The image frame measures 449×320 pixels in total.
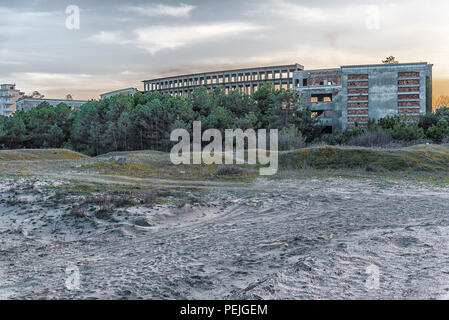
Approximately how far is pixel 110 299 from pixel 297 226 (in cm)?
531

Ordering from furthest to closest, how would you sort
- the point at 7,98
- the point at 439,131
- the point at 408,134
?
the point at 7,98, the point at 439,131, the point at 408,134

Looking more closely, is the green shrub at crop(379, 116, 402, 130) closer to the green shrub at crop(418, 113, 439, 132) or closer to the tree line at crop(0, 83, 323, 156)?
the green shrub at crop(418, 113, 439, 132)

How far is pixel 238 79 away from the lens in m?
99.9

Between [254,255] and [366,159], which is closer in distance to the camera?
[254,255]

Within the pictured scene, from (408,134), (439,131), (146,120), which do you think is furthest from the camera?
(146,120)

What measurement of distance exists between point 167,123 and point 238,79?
52.6 meters

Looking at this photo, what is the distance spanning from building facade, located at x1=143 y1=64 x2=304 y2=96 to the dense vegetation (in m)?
36.0

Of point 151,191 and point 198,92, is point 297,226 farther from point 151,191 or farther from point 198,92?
point 198,92

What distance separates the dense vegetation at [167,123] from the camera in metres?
45.4

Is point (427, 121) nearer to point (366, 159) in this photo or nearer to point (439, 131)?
point (439, 131)

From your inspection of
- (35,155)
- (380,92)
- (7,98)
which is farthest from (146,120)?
(7,98)

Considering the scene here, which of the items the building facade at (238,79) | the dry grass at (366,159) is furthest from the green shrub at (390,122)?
the building facade at (238,79)

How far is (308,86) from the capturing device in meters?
64.6
